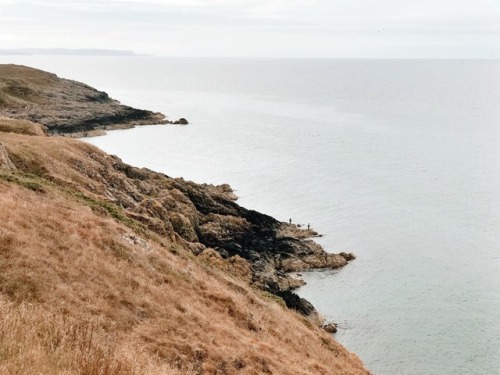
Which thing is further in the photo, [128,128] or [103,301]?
[128,128]

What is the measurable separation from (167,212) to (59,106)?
10637 cm

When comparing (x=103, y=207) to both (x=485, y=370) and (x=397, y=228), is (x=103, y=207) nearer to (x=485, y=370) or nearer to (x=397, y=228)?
(x=485, y=370)

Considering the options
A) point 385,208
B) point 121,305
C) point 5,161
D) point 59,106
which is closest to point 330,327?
point 121,305

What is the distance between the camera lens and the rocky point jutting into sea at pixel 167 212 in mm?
32031

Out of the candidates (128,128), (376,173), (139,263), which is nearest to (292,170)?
(376,173)

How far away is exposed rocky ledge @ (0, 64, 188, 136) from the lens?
124 meters

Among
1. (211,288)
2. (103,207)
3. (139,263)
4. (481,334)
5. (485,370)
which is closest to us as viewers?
(139,263)

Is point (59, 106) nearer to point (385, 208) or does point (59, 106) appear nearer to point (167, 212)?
point (385, 208)

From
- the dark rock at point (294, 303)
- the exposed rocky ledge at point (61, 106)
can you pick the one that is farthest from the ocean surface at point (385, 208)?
the exposed rocky ledge at point (61, 106)

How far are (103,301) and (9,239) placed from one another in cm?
418

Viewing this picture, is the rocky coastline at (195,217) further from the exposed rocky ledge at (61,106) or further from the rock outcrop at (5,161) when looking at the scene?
the exposed rocky ledge at (61,106)

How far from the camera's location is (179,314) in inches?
814

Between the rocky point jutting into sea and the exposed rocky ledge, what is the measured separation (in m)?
59.9

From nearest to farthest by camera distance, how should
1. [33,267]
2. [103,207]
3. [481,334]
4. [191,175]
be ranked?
[33,267] → [103,207] → [481,334] → [191,175]
